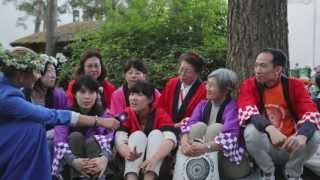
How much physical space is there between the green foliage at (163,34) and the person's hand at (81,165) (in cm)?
460

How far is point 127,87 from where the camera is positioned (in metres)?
6.37

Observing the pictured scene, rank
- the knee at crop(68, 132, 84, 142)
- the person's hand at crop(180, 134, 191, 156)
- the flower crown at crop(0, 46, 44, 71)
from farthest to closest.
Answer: the knee at crop(68, 132, 84, 142) < the person's hand at crop(180, 134, 191, 156) < the flower crown at crop(0, 46, 44, 71)

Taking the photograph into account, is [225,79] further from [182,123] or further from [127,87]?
[127,87]

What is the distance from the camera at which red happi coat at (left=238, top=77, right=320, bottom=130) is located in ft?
17.1

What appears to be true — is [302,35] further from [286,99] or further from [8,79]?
[8,79]

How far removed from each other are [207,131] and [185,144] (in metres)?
0.23

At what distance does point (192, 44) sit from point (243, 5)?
155 inches

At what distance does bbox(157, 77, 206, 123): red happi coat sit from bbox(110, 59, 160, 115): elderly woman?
0.35 feet

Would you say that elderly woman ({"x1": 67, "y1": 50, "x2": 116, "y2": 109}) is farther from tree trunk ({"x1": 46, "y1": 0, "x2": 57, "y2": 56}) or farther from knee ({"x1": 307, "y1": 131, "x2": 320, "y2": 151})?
tree trunk ({"x1": 46, "y1": 0, "x2": 57, "y2": 56})

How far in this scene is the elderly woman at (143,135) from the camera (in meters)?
5.43

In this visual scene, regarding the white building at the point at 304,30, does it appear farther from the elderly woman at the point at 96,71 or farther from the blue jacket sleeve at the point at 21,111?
the blue jacket sleeve at the point at 21,111

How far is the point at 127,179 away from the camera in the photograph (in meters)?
5.43

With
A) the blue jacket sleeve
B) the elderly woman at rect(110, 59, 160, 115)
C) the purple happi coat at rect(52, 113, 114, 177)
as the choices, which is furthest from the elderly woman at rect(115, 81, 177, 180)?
the blue jacket sleeve

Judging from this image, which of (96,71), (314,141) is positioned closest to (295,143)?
(314,141)
